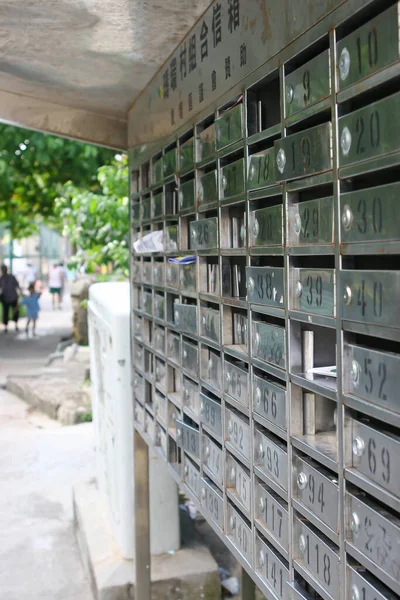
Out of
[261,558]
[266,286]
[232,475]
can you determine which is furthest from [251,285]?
[261,558]

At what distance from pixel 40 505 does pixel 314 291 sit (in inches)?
174

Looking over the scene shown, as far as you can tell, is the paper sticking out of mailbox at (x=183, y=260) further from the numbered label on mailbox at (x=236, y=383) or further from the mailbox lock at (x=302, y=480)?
the mailbox lock at (x=302, y=480)

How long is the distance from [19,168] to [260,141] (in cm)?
1171

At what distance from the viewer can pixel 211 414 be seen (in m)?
2.28

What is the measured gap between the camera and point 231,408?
83.8 inches

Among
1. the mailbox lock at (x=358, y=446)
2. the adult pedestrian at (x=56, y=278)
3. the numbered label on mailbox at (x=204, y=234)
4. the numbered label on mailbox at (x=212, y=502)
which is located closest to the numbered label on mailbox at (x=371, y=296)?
the mailbox lock at (x=358, y=446)

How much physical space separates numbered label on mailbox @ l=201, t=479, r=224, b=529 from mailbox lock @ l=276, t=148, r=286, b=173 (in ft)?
3.37

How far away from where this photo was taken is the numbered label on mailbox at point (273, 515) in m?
1.72

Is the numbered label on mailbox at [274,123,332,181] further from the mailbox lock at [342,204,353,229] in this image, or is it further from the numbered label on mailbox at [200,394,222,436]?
the numbered label on mailbox at [200,394,222,436]

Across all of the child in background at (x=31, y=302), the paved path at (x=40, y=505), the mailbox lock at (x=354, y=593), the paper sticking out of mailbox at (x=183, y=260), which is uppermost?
the paper sticking out of mailbox at (x=183, y=260)

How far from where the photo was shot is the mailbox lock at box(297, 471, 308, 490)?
5.28 feet

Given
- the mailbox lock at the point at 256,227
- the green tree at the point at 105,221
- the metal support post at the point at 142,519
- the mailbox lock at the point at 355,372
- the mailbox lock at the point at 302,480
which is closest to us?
the mailbox lock at the point at 355,372

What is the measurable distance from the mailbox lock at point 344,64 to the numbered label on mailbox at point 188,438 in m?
1.36

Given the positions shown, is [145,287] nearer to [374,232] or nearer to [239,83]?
[239,83]
